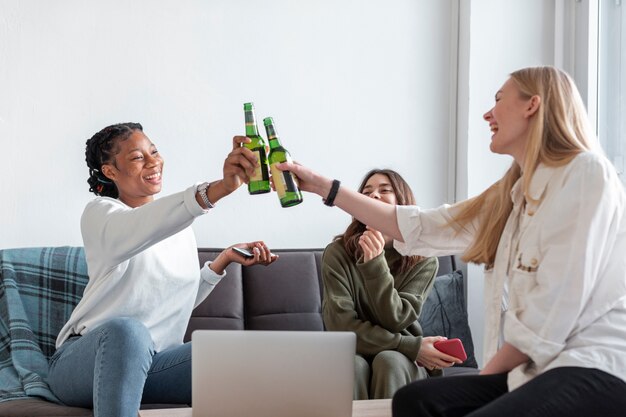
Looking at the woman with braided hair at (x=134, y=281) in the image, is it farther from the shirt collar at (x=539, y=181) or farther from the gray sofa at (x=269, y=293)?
the shirt collar at (x=539, y=181)

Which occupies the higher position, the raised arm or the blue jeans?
the raised arm

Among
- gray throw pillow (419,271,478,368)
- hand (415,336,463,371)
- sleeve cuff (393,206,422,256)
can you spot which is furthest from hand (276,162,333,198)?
gray throw pillow (419,271,478,368)

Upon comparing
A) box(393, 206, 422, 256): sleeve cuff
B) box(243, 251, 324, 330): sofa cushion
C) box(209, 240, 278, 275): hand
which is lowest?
box(243, 251, 324, 330): sofa cushion

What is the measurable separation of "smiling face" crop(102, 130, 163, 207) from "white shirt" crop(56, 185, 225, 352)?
0.11 metres

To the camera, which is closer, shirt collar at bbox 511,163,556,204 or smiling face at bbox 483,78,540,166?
shirt collar at bbox 511,163,556,204

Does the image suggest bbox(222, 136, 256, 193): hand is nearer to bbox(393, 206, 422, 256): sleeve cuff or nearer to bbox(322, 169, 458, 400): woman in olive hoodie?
bbox(393, 206, 422, 256): sleeve cuff

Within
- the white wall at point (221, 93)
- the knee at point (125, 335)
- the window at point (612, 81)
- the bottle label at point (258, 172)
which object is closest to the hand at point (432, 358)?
the bottle label at point (258, 172)

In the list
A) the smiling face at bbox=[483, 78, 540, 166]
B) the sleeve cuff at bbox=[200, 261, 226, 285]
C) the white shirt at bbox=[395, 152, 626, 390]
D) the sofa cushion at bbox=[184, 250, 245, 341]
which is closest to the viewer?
the white shirt at bbox=[395, 152, 626, 390]

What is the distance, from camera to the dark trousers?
5.85 feet

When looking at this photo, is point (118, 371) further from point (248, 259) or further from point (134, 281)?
point (248, 259)

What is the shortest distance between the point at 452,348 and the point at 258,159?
0.89m

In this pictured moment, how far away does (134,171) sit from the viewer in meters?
2.84

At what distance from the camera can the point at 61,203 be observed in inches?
137

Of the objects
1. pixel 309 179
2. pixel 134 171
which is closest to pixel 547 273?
pixel 309 179
